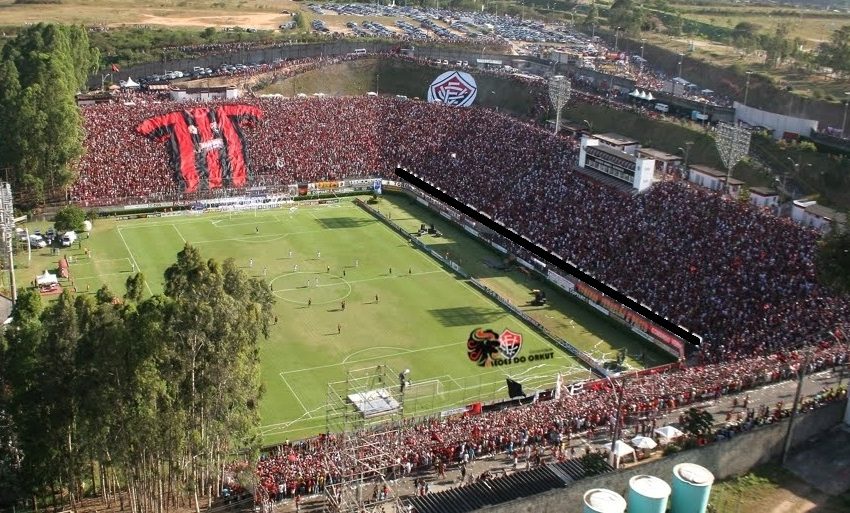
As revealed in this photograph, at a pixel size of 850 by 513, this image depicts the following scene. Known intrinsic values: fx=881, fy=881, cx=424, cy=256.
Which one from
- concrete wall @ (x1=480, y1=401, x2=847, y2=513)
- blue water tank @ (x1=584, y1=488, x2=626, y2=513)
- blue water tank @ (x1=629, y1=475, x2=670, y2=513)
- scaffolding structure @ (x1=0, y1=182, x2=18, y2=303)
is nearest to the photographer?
blue water tank @ (x1=584, y1=488, x2=626, y2=513)

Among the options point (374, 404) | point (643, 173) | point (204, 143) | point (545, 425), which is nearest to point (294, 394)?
point (374, 404)

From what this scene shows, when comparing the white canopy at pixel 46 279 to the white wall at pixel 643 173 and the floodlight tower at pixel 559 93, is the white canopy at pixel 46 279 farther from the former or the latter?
the floodlight tower at pixel 559 93

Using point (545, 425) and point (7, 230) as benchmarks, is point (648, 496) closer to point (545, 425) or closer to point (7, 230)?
point (545, 425)

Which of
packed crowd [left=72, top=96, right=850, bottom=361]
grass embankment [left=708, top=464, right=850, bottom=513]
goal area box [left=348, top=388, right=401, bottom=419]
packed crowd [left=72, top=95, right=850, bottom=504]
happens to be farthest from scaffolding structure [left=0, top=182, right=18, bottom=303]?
grass embankment [left=708, top=464, right=850, bottom=513]

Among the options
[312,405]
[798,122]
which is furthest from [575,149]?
[312,405]

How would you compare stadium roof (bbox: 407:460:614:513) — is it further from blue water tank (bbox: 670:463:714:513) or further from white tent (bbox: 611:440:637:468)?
blue water tank (bbox: 670:463:714:513)

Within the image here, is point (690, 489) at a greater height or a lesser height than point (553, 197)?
greater
